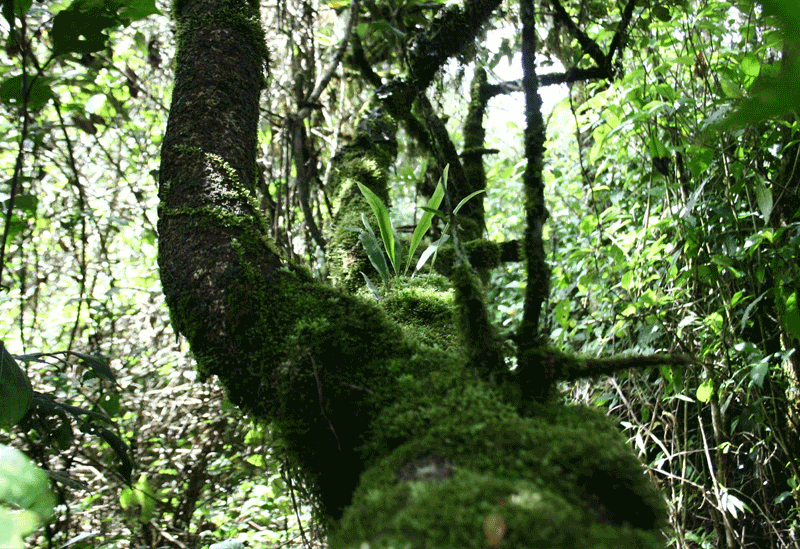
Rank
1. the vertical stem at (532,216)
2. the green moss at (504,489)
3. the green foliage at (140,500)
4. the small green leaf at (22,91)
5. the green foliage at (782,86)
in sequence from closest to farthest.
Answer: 1. the green foliage at (782,86)
2. the green moss at (504,489)
3. the vertical stem at (532,216)
4. the small green leaf at (22,91)
5. the green foliage at (140,500)

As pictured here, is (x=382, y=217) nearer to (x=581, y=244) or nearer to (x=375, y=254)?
(x=375, y=254)

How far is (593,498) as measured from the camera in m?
0.58

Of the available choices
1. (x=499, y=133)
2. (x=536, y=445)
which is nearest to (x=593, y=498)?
(x=536, y=445)

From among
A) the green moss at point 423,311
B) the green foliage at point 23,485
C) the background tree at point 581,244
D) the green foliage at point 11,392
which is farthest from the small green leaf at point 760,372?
the green foliage at point 11,392

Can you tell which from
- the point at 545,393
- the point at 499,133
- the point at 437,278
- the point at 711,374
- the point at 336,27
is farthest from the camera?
the point at 499,133

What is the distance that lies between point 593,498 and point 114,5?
64.5 inches

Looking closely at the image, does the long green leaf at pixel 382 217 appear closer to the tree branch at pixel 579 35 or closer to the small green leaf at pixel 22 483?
the small green leaf at pixel 22 483

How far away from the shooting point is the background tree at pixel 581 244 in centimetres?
200

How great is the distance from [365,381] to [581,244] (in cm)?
275

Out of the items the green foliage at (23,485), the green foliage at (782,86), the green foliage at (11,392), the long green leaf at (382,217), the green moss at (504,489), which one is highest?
the long green leaf at (382,217)

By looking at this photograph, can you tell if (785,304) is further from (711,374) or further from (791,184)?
(791,184)

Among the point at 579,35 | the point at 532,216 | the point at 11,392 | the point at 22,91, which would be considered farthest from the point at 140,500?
the point at 579,35

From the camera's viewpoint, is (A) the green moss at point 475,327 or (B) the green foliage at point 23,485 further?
(A) the green moss at point 475,327

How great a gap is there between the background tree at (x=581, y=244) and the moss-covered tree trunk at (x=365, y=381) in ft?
1.76
